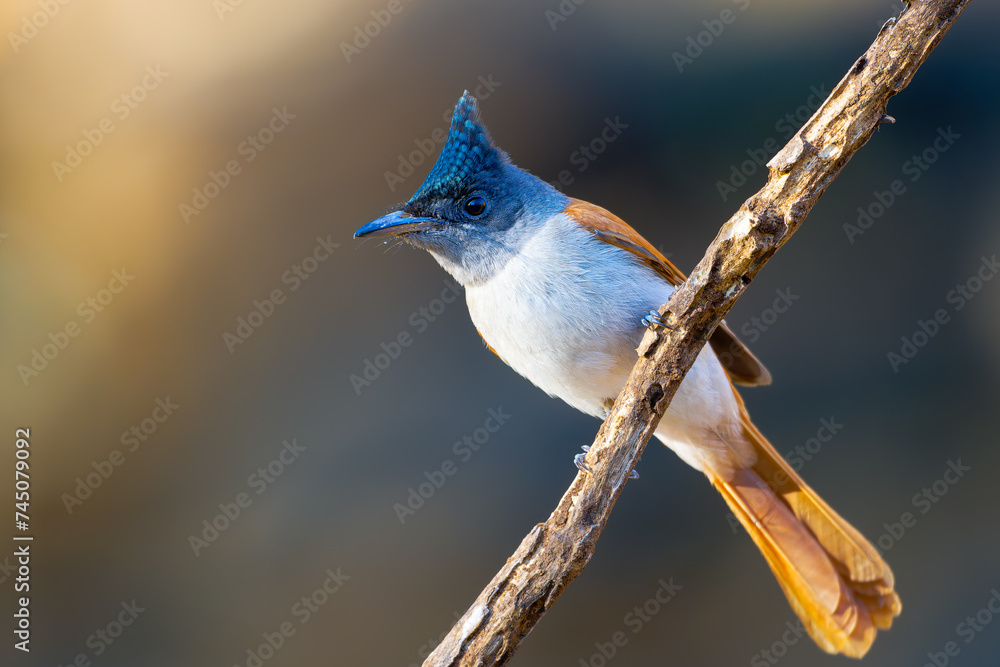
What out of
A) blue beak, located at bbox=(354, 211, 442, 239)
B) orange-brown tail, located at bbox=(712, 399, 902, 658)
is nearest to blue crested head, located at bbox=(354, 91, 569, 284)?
blue beak, located at bbox=(354, 211, 442, 239)

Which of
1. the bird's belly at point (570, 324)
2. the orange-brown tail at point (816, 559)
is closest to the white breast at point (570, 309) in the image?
the bird's belly at point (570, 324)

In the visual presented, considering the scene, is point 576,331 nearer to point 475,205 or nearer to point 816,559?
point 475,205

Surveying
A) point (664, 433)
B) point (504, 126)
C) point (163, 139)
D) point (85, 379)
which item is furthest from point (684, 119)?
point (85, 379)

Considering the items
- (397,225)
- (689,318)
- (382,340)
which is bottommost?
(382,340)

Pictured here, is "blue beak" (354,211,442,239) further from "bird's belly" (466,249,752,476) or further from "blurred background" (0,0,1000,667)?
"blurred background" (0,0,1000,667)

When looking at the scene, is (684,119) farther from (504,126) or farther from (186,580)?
(186,580)

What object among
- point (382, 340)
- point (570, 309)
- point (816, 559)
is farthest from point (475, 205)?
point (382, 340)

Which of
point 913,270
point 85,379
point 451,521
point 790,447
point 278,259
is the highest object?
point 913,270
